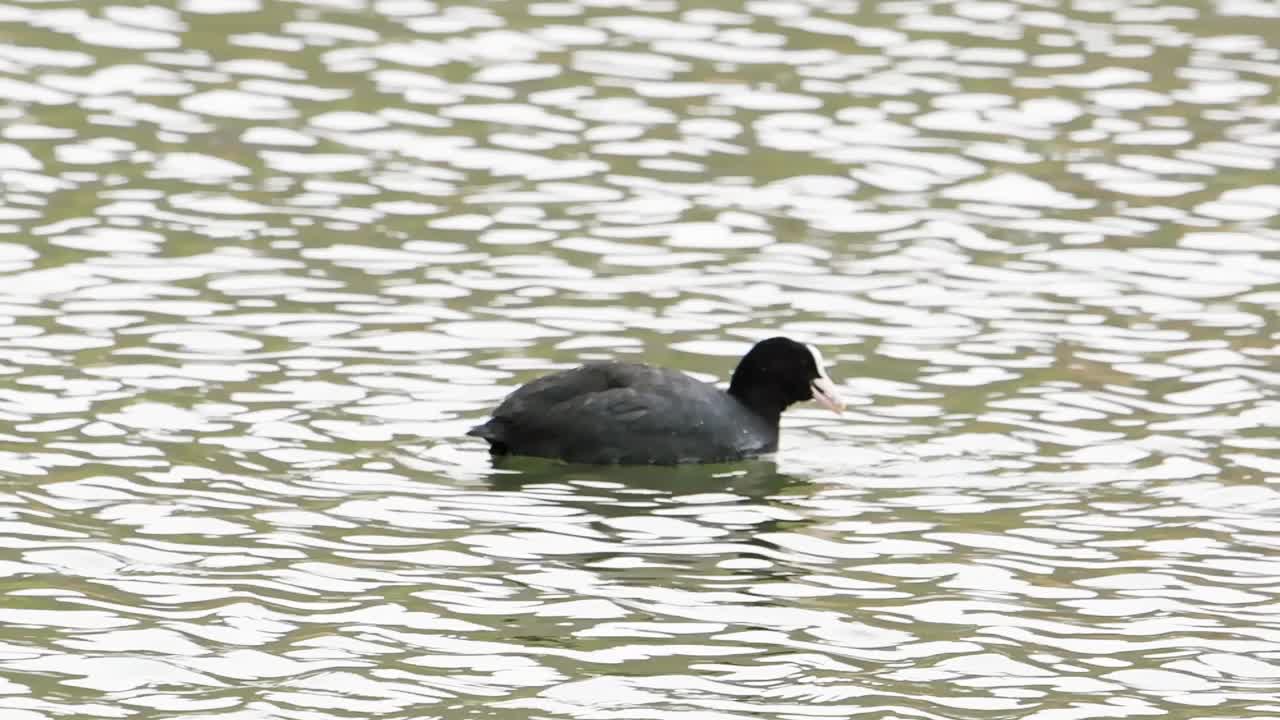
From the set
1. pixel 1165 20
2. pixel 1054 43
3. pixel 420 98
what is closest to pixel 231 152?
pixel 420 98

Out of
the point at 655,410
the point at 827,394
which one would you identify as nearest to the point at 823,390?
the point at 827,394

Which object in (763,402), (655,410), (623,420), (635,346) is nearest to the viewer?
(623,420)

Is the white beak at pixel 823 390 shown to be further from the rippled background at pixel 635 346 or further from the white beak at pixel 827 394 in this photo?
the rippled background at pixel 635 346

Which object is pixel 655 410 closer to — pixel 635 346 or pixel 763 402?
pixel 763 402

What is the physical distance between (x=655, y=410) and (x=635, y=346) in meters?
1.96

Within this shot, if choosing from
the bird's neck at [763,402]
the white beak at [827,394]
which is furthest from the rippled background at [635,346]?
the bird's neck at [763,402]

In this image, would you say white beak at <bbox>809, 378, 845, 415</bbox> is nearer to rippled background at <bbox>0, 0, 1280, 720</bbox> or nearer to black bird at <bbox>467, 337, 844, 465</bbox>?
black bird at <bbox>467, 337, 844, 465</bbox>

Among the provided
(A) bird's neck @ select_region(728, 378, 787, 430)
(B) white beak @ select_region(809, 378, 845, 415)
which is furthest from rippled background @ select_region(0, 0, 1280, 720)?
(A) bird's neck @ select_region(728, 378, 787, 430)

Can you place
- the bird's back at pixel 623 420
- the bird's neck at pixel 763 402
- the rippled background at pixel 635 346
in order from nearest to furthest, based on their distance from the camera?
1. the rippled background at pixel 635 346
2. the bird's back at pixel 623 420
3. the bird's neck at pixel 763 402

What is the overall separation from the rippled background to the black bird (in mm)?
228

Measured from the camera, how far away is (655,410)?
549 inches

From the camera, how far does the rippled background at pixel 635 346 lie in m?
10.7

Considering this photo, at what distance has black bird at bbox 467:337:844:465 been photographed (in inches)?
541

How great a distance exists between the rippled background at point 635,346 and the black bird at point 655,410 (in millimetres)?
228
